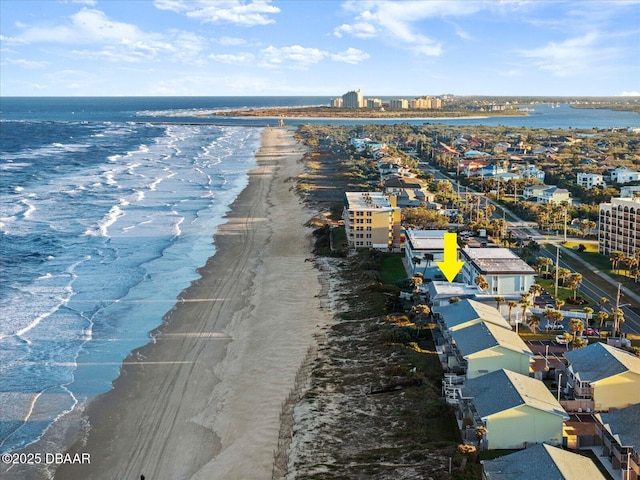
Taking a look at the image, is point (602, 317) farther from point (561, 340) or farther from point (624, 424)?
point (624, 424)


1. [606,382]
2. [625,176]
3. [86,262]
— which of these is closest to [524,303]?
[606,382]

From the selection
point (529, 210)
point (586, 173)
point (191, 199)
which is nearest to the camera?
point (529, 210)

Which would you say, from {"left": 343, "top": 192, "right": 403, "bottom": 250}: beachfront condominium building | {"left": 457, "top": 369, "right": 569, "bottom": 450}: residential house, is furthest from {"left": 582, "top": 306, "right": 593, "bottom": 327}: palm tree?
{"left": 343, "top": 192, "right": 403, "bottom": 250}: beachfront condominium building

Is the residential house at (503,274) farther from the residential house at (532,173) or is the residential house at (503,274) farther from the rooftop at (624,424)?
the residential house at (532,173)

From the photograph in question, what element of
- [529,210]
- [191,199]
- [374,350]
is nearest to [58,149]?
[191,199]

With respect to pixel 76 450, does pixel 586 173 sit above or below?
above

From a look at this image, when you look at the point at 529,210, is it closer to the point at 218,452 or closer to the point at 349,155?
the point at 218,452
